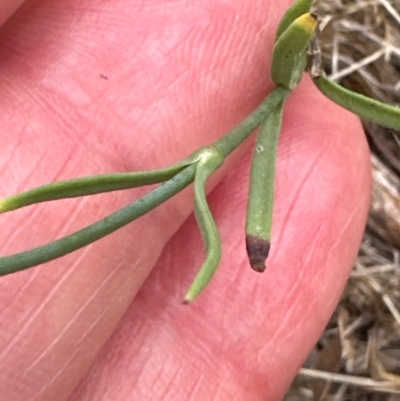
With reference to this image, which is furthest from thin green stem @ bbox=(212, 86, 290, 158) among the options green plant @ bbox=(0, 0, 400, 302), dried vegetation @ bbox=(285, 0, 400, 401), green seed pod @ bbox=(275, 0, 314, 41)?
dried vegetation @ bbox=(285, 0, 400, 401)

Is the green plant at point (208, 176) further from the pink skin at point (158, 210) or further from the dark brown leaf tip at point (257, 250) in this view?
the pink skin at point (158, 210)

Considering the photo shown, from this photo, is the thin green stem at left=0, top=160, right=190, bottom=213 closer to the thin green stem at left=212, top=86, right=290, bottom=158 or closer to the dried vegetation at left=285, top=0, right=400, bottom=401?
the thin green stem at left=212, top=86, right=290, bottom=158

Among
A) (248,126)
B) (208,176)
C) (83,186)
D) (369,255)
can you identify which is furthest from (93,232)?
(369,255)

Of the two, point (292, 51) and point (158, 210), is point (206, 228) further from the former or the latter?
point (158, 210)

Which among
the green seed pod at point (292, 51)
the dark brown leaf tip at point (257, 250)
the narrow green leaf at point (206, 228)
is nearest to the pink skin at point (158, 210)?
the green seed pod at point (292, 51)

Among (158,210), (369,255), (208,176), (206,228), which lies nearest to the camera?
(206,228)

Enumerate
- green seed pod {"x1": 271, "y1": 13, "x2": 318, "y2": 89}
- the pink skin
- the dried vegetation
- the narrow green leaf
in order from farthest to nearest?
the dried vegetation, the pink skin, green seed pod {"x1": 271, "y1": 13, "x2": 318, "y2": 89}, the narrow green leaf

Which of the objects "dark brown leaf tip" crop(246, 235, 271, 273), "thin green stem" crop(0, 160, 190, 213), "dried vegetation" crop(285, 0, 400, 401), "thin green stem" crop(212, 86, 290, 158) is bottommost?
"dried vegetation" crop(285, 0, 400, 401)
